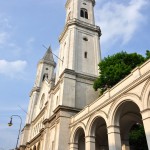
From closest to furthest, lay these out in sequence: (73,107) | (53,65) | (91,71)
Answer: (73,107) → (91,71) → (53,65)

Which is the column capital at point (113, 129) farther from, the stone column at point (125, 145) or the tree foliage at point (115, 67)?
the tree foliage at point (115, 67)

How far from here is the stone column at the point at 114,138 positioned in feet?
48.7

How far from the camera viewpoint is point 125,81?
15680 mm

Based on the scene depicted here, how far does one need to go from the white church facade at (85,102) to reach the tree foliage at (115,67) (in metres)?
2.41

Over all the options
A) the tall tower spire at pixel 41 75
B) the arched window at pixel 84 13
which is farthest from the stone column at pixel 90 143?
the tall tower spire at pixel 41 75

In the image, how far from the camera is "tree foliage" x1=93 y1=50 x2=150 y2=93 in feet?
79.2

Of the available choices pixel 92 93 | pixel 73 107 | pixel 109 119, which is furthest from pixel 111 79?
pixel 109 119

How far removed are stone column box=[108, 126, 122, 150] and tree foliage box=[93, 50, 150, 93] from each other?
955 cm

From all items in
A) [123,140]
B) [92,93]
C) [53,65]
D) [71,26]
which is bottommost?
[123,140]

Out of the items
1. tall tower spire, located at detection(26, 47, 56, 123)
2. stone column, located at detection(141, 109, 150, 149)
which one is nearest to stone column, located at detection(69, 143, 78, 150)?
stone column, located at detection(141, 109, 150, 149)

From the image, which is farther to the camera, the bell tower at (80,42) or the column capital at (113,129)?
the bell tower at (80,42)

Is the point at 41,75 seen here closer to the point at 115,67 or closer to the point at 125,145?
the point at 115,67

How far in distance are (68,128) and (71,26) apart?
1742cm

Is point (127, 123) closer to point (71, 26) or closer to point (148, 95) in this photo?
point (148, 95)
